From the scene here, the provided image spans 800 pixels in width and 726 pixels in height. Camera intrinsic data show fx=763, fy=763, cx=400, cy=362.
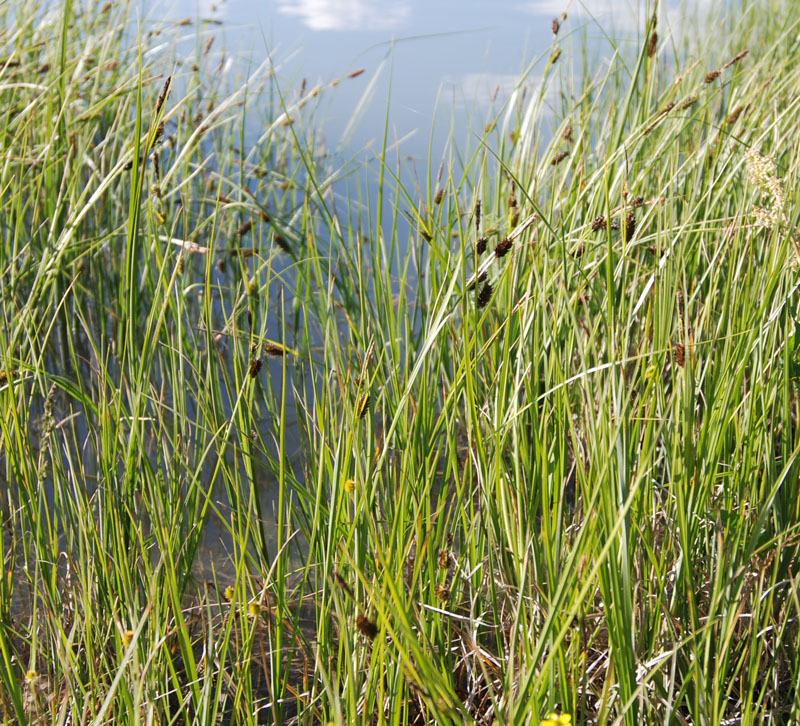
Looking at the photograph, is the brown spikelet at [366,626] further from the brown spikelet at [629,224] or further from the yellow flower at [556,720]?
the brown spikelet at [629,224]

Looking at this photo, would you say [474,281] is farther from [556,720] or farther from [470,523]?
[556,720]

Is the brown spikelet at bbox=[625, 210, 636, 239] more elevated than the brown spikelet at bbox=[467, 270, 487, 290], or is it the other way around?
the brown spikelet at bbox=[625, 210, 636, 239]

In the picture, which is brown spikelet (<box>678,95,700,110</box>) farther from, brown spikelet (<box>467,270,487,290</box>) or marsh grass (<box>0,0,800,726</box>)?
brown spikelet (<box>467,270,487,290</box>)

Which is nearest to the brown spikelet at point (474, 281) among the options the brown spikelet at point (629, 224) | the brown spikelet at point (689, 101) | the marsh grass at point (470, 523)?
the marsh grass at point (470, 523)

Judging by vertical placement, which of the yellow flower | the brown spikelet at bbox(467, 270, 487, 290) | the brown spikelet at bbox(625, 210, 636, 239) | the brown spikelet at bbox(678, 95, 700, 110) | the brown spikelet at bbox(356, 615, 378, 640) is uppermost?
the brown spikelet at bbox(678, 95, 700, 110)

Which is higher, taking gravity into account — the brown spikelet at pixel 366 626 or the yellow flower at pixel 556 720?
the brown spikelet at pixel 366 626

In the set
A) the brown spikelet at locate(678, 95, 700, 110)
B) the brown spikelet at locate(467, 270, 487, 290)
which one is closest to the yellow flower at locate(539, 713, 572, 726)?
the brown spikelet at locate(467, 270, 487, 290)

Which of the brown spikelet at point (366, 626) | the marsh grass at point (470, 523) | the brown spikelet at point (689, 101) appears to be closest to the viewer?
the brown spikelet at point (366, 626)

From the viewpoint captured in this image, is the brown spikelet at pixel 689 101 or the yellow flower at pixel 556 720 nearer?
the yellow flower at pixel 556 720

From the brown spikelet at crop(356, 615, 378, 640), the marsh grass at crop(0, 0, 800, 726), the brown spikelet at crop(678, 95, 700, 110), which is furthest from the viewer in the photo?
the brown spikelet at crop(678, 95, 700, 110)

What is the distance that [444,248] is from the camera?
1.45m

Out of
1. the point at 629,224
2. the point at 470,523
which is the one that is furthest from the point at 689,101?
the point at 470,523

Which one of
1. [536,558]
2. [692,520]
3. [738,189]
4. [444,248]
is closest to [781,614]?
[692,520]

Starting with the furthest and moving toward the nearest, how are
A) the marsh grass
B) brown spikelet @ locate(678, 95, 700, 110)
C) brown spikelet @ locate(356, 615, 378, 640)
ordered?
1. brown spikelet @ locate(678, 95, 700, 110)
2. the marsh grass
3. brown spikelet @ locate(356, 615, 378, 640)
